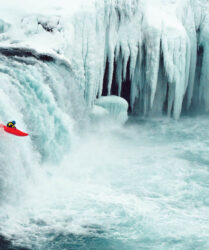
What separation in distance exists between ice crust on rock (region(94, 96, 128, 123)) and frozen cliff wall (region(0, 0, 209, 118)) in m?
0.21

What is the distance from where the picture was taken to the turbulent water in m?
4.23

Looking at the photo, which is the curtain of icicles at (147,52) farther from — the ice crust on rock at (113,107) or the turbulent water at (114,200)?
the turbulent water at (114,200)

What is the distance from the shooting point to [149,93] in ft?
29.5

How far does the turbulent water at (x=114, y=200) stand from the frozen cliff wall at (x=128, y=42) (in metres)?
1.54

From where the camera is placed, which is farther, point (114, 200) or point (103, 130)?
point (103, 130)

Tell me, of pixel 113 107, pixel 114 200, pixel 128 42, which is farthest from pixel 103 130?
pixel 114 200

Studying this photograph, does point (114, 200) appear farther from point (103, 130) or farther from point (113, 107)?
point (113, 107)

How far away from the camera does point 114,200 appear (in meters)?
5.12

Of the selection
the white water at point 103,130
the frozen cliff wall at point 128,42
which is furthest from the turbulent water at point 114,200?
the frozen cliff wall at point 128,42

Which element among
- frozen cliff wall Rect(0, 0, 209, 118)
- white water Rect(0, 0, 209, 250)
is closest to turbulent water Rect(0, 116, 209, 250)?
white water Rect(0, 0, 209, 250)

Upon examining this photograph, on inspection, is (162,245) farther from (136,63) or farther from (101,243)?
(136,63)

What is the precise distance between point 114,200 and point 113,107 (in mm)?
3620

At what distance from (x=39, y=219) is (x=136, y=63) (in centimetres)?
519

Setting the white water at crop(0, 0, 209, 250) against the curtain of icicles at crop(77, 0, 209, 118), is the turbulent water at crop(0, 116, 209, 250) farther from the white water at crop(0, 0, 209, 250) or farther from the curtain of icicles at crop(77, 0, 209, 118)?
the curtain of icicles at crop(77, 0, 209, 118)
